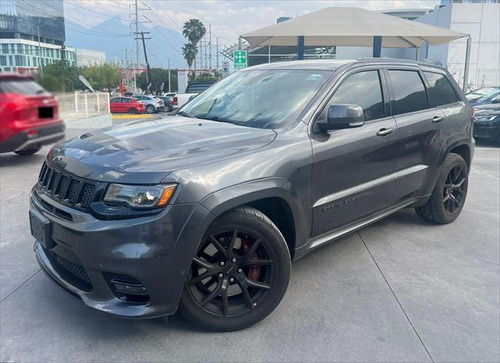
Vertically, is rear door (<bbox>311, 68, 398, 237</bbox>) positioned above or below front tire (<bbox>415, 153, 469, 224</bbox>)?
above

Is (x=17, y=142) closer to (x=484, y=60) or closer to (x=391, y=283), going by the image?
(x=391, y=283)

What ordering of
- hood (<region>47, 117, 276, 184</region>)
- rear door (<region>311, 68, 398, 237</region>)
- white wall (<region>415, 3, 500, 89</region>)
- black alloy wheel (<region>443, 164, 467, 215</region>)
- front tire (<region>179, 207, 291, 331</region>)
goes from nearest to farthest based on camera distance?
hood (<region>47, 117, 276, 184</region>)
front tire (<region>179, 207, 291, 331</region>)
rear door (<region>311, 68, 398, 237</region>)
black alloy wheel (<region>443, 164, 467, 215</region>)
white wall (<region>415, 3, 500, 89</region>)

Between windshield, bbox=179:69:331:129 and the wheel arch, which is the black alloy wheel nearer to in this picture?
windshield, bbox=179:69:331:129

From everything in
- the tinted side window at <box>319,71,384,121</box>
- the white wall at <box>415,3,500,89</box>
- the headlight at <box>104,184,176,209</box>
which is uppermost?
the white wall at <box>415,3,500,89</box>

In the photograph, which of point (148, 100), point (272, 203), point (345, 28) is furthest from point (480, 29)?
point (148, 100)

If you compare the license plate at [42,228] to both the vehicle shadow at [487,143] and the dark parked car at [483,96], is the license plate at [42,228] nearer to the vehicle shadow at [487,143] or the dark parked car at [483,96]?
the vehicle shadow at [487,143]

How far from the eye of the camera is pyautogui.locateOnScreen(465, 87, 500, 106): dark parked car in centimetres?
1267

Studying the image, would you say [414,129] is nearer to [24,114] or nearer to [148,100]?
[148,100]

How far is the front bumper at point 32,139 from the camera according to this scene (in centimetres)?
40

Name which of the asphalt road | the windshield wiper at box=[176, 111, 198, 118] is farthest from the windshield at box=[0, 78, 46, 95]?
the windshield wiper at box=[176, 111, 198, 118]

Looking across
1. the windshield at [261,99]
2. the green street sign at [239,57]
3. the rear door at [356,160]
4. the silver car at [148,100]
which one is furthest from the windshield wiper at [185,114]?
the green street sign at [239,57]

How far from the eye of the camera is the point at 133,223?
2492mm

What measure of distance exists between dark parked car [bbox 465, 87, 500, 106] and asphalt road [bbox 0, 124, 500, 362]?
9.54 m

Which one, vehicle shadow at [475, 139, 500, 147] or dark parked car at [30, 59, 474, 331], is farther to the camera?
vehicle shadow at [475, 139, 500, 147]
